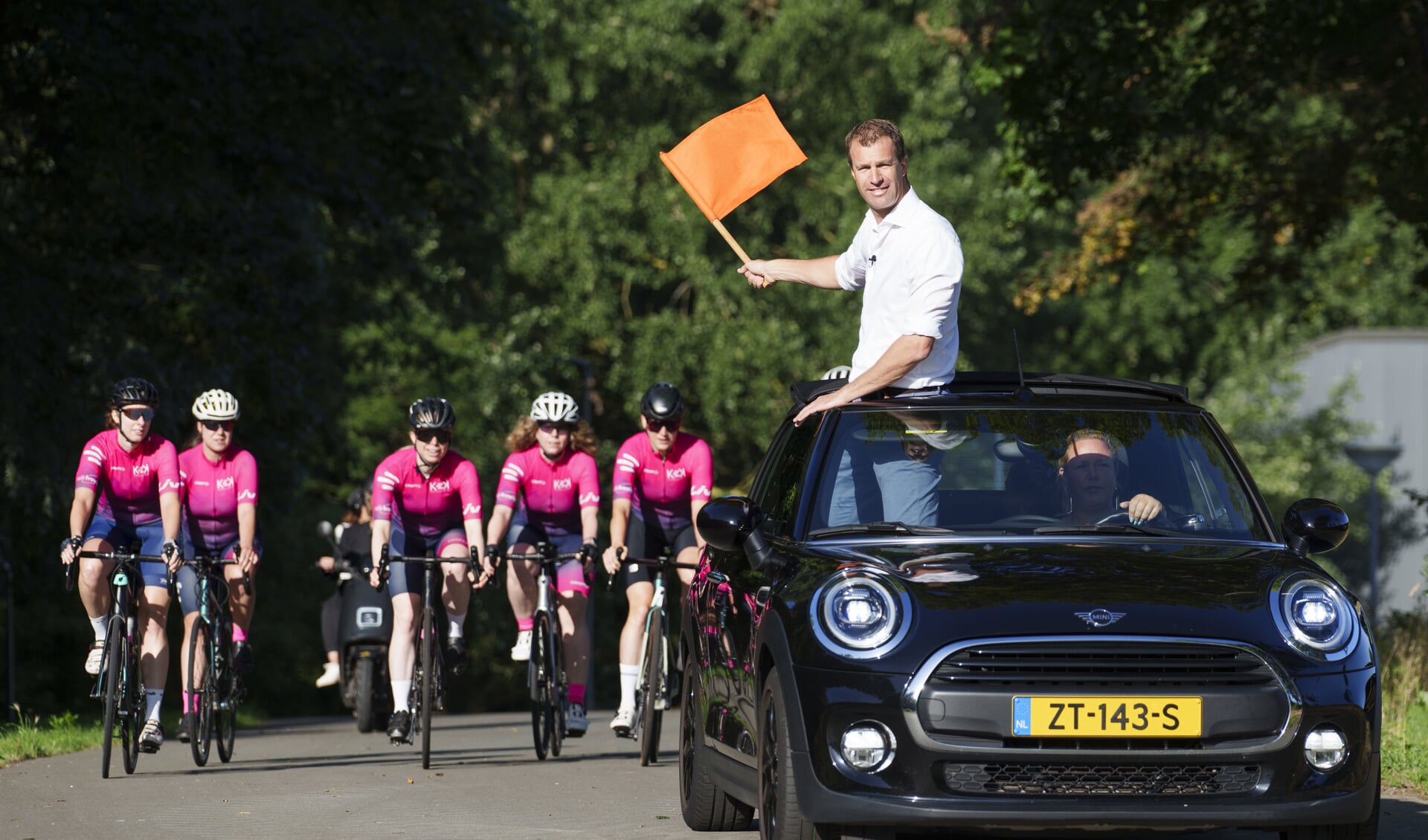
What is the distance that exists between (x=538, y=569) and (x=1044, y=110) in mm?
7538

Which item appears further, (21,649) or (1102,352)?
(1102,352)

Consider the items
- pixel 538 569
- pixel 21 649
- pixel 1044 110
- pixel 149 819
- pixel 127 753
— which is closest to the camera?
pixel 149 819

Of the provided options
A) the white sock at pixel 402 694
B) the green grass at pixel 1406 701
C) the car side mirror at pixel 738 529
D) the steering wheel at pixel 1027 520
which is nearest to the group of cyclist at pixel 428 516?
the white sock at pixel 402 694

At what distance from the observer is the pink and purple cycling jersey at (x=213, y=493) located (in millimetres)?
12359

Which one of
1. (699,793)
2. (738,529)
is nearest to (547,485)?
(699,793)

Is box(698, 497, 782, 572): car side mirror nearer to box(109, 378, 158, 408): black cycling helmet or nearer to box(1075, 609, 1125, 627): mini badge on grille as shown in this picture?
box(1075, 609, 1125, 627): mini badge on grille

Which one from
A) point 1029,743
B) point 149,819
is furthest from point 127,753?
point 1029,743

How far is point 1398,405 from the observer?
Result: 47188 millimetres

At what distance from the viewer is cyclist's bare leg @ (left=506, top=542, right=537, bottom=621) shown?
12.7 meters

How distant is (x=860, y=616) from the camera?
6461 mm

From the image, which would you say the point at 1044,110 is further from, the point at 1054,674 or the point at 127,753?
the point at 1054,674

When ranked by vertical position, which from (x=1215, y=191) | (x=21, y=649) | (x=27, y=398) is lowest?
(x=21, y=649)

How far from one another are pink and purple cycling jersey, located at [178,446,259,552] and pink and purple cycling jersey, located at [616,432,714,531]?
2108mm

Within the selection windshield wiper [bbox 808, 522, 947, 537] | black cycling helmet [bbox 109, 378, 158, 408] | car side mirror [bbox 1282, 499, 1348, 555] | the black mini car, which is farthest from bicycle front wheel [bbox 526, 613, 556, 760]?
car side mirror [bbox 1282, 499, 1348, 555]
